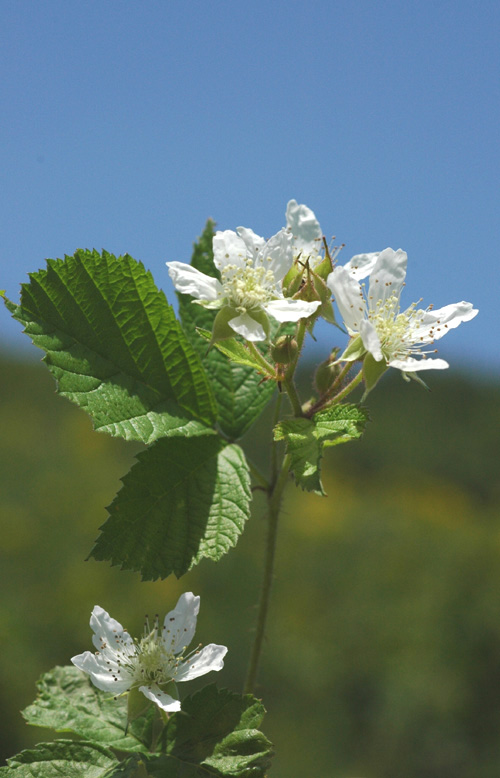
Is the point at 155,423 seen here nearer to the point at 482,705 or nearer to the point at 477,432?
the point at 482,705

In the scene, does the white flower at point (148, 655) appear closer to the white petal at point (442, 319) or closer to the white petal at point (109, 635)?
the white petal at point (109, 635)

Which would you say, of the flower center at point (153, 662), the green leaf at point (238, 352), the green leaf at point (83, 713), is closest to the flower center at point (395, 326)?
the green leaf at point (238, 352)

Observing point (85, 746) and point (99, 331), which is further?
point (99, 331)

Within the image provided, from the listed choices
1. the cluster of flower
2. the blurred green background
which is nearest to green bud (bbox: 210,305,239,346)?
the cluster of flower

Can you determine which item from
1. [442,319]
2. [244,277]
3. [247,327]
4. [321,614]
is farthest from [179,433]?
[321,614]

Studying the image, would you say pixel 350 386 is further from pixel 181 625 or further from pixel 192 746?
pixel 192 746

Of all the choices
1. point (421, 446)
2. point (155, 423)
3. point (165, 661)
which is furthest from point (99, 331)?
→ point (421, 446)

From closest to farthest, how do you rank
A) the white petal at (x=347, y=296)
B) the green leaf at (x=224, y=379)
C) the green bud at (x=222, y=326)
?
the white petal at (x=347, y=296)
the green bud at (x=222, y=326)
the green leaf at (x=224, y=379)
